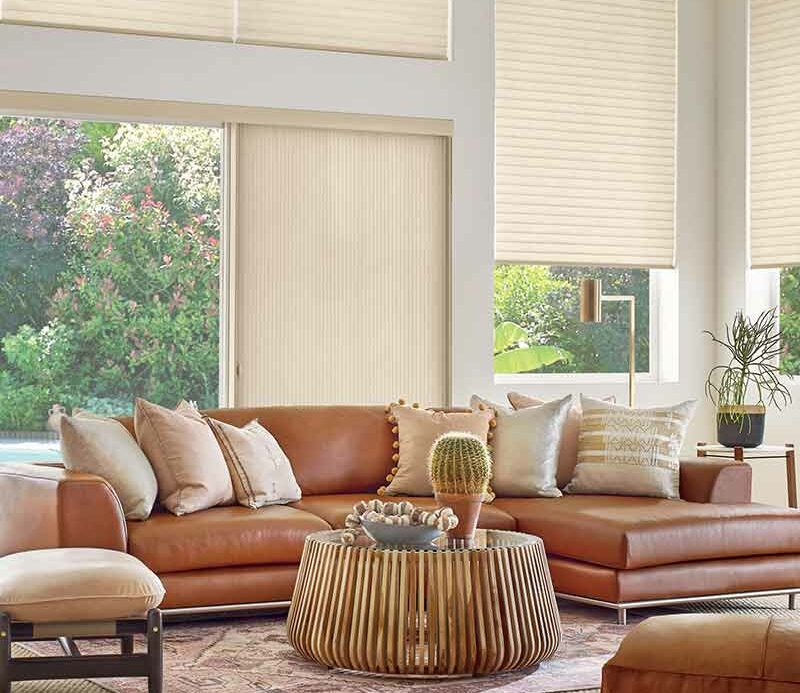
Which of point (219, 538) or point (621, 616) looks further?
point (621, 616)

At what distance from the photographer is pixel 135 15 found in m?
6.34

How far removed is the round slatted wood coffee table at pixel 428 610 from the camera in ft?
13.0

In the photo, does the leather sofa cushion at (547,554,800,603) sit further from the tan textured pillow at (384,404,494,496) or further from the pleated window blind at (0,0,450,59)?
the pleated window blind at (0,0,450,59)

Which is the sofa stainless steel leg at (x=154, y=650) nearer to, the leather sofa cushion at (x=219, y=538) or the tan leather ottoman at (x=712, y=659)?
the leather sofa cushion at (x=219, y=538)

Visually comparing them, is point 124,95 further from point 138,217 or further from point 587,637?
point 587,637

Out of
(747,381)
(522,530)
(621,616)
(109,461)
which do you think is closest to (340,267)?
(522,530)

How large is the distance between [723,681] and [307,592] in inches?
68.5

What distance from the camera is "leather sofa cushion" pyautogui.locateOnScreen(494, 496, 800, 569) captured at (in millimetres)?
4879

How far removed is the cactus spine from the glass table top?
168 millimetres

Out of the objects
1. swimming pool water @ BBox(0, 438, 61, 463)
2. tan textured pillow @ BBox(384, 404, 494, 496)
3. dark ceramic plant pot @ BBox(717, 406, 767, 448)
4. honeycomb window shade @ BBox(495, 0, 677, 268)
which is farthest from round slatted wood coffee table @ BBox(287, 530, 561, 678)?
A: swimming pool water @ BBox(0, 438, 61, 463)

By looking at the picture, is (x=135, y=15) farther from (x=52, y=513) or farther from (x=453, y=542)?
(x=453, y=542)

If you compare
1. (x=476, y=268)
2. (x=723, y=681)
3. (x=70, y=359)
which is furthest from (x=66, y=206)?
(x=723, y=681)

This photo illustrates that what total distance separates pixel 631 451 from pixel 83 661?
9.27 feet

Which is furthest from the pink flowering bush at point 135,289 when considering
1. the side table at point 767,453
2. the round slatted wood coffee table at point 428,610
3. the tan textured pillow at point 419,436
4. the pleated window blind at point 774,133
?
the round slatted wood coffee table at point 428,610
